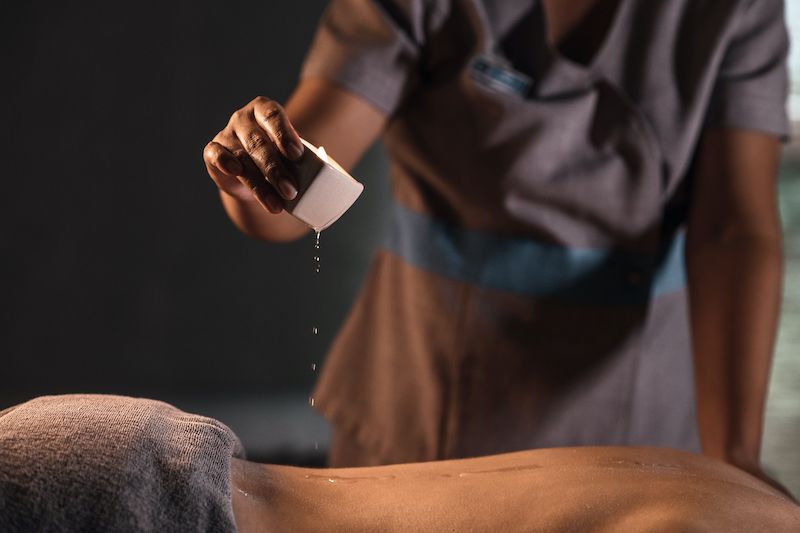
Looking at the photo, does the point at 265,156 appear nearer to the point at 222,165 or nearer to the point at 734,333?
the point at 222,165

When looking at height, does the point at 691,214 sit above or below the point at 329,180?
below

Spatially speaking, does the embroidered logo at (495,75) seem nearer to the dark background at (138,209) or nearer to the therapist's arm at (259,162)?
the therapist's arm at (259,162)

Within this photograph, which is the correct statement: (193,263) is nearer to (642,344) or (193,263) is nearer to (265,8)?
(265,8)

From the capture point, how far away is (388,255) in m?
1.45

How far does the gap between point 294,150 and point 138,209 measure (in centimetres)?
153

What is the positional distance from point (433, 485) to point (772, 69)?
0.84 m

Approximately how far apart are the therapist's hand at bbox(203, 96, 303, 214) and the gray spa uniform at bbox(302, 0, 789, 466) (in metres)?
0.54

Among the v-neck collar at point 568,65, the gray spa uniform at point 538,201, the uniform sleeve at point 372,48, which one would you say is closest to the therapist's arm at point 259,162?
the uniform sleeve at point 372,48

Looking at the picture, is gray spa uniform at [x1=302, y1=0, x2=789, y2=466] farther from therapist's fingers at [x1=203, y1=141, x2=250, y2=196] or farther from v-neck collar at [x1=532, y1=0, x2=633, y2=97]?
therapist's fingers at [x1=203, y1=141, x2=250, y2=196]

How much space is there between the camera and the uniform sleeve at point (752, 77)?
4.14 feet

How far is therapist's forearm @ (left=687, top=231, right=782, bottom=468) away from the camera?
1.11 metres

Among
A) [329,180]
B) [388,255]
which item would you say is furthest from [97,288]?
[329,180]

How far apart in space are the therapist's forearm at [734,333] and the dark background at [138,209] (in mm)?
1086

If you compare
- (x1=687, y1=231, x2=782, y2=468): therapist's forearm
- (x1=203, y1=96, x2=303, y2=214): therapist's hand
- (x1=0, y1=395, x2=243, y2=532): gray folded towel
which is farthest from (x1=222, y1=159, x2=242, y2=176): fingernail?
(x1=687, y1=231, x2=782, y2=468): therapist's forearm
